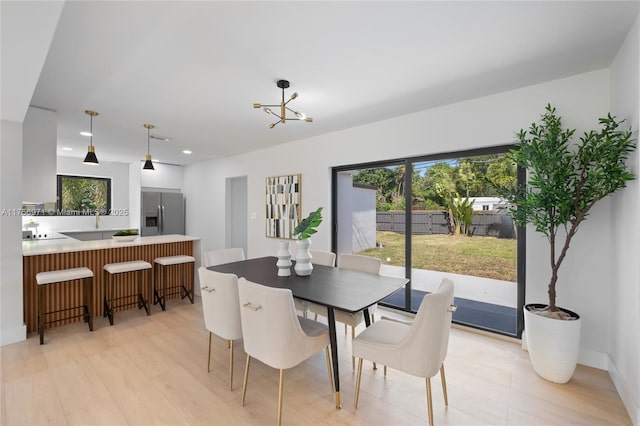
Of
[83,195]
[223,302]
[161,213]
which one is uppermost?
[83,195]

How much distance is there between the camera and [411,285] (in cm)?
359

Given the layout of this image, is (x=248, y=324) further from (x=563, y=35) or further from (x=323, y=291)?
(x=563, y=35)

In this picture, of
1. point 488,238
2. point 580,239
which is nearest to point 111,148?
point 488,238

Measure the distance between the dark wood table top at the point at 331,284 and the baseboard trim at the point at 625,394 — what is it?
1.52m

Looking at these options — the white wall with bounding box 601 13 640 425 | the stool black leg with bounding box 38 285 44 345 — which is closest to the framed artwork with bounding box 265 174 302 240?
the stool black leg with bounding box 38 285 44 345

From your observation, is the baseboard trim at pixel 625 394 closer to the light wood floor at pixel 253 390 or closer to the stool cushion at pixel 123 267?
the light wood floor at pixel 253 390

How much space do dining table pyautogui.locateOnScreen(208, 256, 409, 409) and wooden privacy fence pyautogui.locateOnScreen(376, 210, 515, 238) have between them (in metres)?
1.30

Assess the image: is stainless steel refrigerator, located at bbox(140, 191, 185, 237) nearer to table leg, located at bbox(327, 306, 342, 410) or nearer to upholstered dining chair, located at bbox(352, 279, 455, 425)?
table leg, located at bbox(327, 306, 342, 410)

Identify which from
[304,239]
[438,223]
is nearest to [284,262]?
[304,239]

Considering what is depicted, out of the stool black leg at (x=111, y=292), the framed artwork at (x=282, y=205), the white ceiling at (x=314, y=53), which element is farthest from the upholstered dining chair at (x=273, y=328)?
the framed artwork at (x=282, y=205)

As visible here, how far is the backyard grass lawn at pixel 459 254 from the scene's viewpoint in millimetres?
2982

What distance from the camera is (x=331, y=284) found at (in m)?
2.24

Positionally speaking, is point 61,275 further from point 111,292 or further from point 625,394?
point 625,394

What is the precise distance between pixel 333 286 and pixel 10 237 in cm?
328
